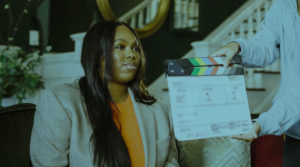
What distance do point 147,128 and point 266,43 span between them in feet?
1.95

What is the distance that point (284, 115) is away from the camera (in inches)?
39.9

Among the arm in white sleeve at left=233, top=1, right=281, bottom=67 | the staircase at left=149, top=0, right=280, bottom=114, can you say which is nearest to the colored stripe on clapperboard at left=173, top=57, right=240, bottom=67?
the arm in white sleeve at left=233, top=1, right=281, bottom=67

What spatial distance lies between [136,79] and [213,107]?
20.1 inches

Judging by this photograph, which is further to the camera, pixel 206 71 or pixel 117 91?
pixel 117 91

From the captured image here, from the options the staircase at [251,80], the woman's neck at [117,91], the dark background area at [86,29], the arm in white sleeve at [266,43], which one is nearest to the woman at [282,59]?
the arm in white sleeve at [266,43]

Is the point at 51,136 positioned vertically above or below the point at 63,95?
below

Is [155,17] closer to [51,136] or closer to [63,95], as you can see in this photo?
[63,95]

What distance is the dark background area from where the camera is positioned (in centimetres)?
349

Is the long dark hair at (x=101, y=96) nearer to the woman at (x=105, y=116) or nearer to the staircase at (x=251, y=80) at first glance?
the woman at (x=105, y=116)

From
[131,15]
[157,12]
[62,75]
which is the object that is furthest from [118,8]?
[62,75]

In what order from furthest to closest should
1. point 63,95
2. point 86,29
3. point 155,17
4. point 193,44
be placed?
point 155,17 < point 193,44 < point 86,29 < point 63,95

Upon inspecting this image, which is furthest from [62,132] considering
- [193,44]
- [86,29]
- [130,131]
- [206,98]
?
[193,44]

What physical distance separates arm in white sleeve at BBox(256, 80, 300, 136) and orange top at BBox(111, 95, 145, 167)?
51 centimetres

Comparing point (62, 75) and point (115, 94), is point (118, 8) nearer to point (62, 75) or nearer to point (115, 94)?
point (62, 75)
